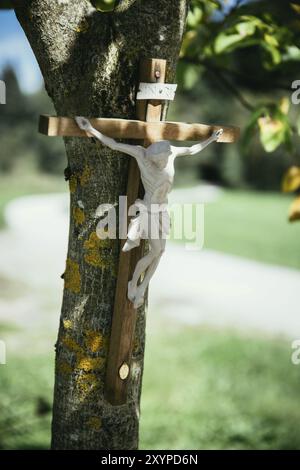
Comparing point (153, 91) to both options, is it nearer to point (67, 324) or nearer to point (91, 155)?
point (91, 155)

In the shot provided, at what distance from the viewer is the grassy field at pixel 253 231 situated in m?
10.7

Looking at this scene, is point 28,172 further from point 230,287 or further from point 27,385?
point 27,385

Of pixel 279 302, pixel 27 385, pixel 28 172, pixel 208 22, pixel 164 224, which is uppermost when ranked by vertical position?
pixel 28 172

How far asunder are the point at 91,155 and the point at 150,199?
0.30 metres

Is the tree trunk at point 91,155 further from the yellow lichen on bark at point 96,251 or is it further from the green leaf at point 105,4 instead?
the green leaf at point 105,4

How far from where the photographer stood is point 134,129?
76.8 inches

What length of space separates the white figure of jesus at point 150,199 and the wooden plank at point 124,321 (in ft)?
0.11

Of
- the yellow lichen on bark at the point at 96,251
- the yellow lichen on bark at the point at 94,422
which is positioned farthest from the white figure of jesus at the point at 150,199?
the yellow lichen on bark at the point at 94,422

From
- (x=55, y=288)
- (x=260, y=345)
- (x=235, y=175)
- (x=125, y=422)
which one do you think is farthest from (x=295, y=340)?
(x=235, y=175)

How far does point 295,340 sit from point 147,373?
1879 mm

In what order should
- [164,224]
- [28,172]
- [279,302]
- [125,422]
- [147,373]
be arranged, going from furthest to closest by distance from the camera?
[28,172] < [279,302] < [147,373] < [125,422] < [164,224]

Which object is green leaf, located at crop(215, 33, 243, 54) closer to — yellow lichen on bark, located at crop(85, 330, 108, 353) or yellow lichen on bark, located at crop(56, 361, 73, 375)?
yellow lichen on bark, located at crop(85, 330, 108, 353)

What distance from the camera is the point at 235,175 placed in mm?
27516

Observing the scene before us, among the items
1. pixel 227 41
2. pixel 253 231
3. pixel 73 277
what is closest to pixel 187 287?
pixel 227 41
